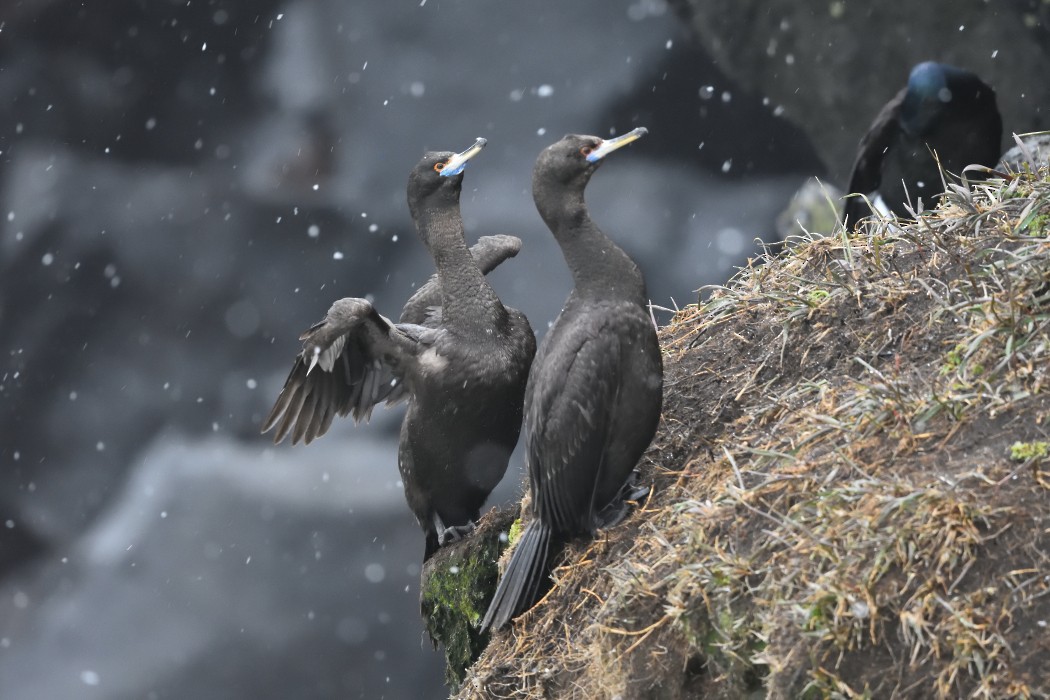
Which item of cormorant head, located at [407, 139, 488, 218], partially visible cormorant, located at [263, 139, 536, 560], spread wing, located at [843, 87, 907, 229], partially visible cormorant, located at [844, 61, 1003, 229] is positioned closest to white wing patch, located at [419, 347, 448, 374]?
partially visible cormorant, located at [263, 139, 536, 560]

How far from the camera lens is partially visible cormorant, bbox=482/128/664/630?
3.71 metres

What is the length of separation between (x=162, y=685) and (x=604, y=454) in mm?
12247

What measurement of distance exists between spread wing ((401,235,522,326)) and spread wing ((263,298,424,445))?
1.39 feet

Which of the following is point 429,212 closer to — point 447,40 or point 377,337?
point 377,337

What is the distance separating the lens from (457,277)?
489cm

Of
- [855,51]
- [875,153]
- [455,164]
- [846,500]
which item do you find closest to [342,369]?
[455,164]

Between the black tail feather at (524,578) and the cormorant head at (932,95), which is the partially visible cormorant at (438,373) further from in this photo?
the cormorant head at (932,95)

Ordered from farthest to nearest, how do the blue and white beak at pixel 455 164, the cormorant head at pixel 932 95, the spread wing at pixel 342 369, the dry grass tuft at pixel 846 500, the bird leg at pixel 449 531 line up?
the cormorant head at pixel 932 95, the bird leg at pixel 449 531, the blue and white beak at pixel 455 164, the spread wing at pixel 342 369, the dry grass tuft at pixel 846 500

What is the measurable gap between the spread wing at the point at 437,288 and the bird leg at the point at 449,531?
2.95ft

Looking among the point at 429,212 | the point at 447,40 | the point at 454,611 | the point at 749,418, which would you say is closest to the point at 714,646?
the point at 749,418

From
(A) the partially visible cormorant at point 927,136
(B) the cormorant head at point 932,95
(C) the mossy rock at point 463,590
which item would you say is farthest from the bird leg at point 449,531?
(B) the cormorant head at point 932,95

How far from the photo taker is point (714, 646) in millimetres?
2836

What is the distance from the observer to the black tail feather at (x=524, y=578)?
12.4 ft

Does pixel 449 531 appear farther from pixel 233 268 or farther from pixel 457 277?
pixel 233 268
